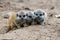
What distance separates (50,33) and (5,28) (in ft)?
5.93

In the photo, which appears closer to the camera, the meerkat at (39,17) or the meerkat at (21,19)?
the meerkat at (21,19)

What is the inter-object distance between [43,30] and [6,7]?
4.89 meters

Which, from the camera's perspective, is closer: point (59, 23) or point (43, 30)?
point (43, 30)

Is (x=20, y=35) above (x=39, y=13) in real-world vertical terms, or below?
below

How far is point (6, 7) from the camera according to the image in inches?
465

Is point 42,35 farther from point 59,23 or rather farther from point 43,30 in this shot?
point 59,23

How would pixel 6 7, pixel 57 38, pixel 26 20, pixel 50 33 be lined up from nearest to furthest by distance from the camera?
pixel 57 38 → pixel 50 33 → pixel 26 20 → pixel 6 7

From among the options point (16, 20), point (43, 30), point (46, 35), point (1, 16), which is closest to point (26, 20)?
point (16, 20)

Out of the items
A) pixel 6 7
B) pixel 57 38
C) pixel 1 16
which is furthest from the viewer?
pixel 6 7

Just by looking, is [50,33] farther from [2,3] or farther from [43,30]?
[2,3]

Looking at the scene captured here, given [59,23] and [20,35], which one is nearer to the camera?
[20,35]

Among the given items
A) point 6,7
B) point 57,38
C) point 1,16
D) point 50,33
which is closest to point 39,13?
point 50,33

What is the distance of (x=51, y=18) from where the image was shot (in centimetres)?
913

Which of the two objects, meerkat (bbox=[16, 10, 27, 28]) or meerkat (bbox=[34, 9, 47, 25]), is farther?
meerkat (bbox=[34, 9, 47, 25])
